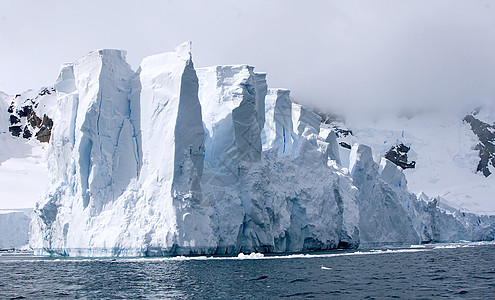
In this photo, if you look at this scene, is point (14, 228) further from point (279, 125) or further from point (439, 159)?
point (439, 159)

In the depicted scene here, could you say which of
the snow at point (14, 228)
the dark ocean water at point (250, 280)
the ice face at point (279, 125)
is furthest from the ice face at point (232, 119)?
the snow at point (14, 228)

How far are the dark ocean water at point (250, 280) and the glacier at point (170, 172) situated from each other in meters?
2.37

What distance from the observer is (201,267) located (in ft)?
71.8

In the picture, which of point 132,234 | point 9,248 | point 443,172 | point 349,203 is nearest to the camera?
point 132,234

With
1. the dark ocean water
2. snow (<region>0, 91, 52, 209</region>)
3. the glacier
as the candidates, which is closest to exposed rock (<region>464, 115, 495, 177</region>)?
the glacier

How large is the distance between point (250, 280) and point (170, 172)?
9.94 metres

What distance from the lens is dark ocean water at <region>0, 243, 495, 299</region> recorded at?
14.7 meters

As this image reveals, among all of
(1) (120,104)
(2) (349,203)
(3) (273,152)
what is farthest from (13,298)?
(2) (349,203)

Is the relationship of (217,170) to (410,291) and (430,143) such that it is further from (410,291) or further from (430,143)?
(430,143)

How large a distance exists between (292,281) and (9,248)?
131ft

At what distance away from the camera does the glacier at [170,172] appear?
2614cm

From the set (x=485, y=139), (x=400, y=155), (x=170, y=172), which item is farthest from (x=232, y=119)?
(x=485, y=139)

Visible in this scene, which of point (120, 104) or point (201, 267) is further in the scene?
point (120, 104)

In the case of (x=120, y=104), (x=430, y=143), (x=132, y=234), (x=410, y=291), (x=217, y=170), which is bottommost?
(x=410, y=291)
